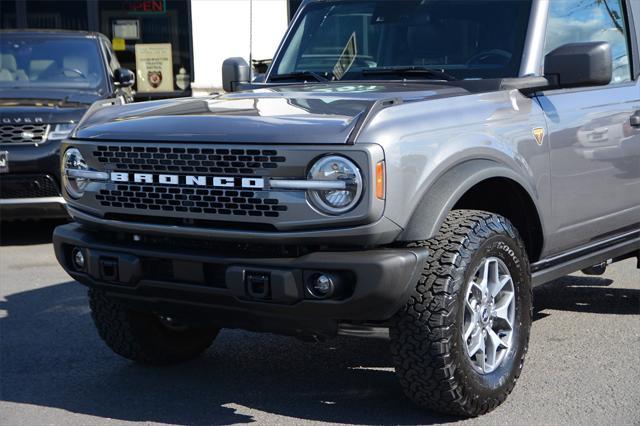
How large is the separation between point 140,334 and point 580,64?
7.86ft

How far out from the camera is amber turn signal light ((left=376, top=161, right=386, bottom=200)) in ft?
11.9

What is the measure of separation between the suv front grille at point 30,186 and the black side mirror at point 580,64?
16.9ft

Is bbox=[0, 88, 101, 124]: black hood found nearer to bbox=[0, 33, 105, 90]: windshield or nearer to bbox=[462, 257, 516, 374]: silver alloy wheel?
bbox=[0, 33, 105, 90]: windshield

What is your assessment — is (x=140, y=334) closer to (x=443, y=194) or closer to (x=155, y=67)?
(x=443, y=194)

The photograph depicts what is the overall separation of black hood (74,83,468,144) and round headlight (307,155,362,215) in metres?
0.08

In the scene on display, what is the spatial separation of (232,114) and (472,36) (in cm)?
152

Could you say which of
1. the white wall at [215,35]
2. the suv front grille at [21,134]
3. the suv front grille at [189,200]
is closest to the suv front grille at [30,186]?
the suv front grille at [21,134]

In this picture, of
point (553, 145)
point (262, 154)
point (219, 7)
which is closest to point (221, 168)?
point (262, 154)

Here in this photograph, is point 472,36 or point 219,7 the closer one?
point 472,36

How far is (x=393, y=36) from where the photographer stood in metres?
5.20

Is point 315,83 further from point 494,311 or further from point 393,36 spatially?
point 494,311

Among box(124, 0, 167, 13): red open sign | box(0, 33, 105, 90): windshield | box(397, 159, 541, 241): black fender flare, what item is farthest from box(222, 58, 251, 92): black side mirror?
box(124, 0, 167, 13): red open sign

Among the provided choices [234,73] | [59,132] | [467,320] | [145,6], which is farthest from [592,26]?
[145,6]

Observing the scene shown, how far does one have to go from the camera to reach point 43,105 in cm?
902
